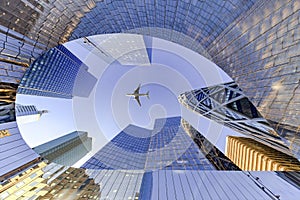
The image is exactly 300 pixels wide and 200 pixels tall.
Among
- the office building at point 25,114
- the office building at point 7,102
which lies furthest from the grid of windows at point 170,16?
the office building at point 25,114

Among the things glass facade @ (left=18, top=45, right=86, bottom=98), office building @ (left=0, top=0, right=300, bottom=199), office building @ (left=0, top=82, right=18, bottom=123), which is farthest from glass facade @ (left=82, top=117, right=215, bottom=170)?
glass facade @ (left=18, top=45, right=86, bottom=98)

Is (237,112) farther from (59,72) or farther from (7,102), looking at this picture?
(59,72)

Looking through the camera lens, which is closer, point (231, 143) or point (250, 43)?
point (250, 43)

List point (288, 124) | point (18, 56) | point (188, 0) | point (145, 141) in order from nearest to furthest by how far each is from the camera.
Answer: point (288, 124)
point (188, 0)
point (18, 56)
point (145, 141)

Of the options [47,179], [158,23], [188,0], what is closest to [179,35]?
[158,23]

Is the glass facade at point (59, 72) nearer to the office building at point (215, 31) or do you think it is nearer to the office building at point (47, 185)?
the office building at point (47, 185)

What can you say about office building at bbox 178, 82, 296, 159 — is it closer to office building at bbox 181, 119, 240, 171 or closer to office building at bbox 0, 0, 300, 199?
office building at bbox 0, 0, 300, 199

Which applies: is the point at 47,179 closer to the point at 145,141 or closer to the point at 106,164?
the point at 106,164
